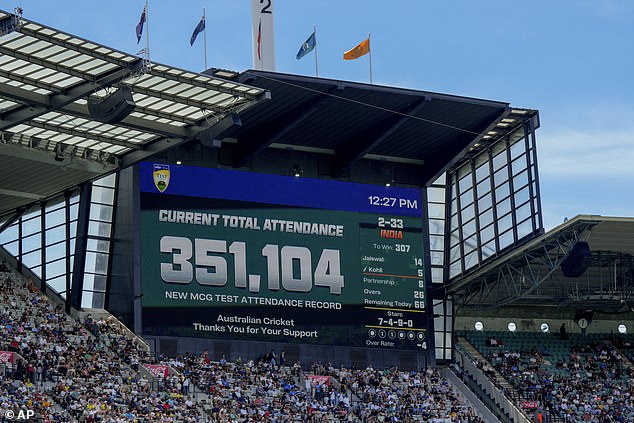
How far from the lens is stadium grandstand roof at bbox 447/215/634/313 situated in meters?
59.7

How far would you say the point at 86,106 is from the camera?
160ft

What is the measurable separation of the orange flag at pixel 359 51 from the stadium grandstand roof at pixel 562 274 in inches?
423

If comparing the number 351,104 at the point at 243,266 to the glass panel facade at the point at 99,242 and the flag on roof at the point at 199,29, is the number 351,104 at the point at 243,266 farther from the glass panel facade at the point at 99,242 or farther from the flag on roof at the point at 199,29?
the flag on roof at the point at 199,29

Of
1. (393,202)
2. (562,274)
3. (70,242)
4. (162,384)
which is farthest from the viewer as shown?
(562,274)

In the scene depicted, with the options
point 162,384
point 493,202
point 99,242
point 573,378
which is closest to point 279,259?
point 99,242

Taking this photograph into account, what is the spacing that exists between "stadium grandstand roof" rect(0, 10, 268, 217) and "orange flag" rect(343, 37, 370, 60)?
30.3 ft

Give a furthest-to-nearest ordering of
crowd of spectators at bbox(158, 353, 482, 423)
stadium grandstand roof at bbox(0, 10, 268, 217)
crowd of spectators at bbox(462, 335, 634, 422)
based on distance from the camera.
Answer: crowd of spectators at bbox(462, 335, 634, 422) → crowd of spectators at bbox(158, 353, 482, 423) → stadium grandstand roof at bbox(0, 10, 268, 217)

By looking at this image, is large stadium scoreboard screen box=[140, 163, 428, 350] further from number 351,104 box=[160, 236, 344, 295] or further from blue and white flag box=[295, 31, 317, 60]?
blue and white flag box=[295, 31, 317, 60]

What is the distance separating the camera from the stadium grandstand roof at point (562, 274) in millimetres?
59656

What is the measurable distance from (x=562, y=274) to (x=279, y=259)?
13536mm

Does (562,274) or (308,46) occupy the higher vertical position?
(308,46)

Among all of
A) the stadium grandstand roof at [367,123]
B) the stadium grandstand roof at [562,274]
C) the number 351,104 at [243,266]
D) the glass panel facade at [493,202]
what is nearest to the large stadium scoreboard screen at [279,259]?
the number 351,104 at [243,266]

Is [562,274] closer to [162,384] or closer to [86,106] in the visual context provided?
[162,384]

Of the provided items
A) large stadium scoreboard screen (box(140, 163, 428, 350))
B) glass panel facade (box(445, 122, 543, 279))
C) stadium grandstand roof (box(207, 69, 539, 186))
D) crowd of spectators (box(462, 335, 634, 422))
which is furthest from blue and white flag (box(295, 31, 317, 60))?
crowd of spectators (box(462, 335, 634, 422))
